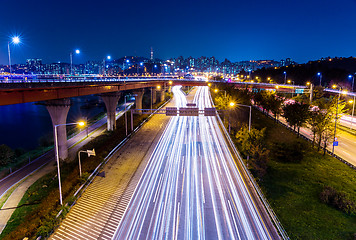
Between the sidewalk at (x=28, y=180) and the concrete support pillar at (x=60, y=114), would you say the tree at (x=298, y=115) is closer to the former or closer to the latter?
the concrete support pillar at (x=60, y=114)

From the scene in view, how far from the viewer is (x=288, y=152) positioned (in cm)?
3288

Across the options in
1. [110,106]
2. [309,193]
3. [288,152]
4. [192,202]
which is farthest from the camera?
[110,106]

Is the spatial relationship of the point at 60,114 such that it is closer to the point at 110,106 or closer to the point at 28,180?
the point at 28,180

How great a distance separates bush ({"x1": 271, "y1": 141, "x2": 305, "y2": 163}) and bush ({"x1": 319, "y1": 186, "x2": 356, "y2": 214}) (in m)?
8.82

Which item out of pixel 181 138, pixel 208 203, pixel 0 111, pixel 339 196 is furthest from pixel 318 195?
pixel 0 111

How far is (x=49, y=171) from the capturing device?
3133 cm

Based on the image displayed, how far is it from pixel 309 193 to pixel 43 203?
2473 cm

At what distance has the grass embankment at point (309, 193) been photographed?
57.2 ft

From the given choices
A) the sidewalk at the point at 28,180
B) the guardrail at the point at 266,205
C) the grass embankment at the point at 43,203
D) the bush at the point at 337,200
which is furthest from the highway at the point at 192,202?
the sidewalk at the point at 28,180

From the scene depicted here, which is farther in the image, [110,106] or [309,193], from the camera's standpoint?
Result: [110,106]

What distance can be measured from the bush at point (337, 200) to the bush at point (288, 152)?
8.82m

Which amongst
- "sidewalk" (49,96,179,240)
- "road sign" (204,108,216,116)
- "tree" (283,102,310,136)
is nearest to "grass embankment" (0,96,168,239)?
"sidewalk" (49,96,179,240)

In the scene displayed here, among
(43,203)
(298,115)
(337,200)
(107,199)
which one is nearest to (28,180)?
(43,203)

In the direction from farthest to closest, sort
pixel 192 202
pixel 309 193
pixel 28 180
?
pixel 28 180 → pixel 309 193 → pixel 192 202
